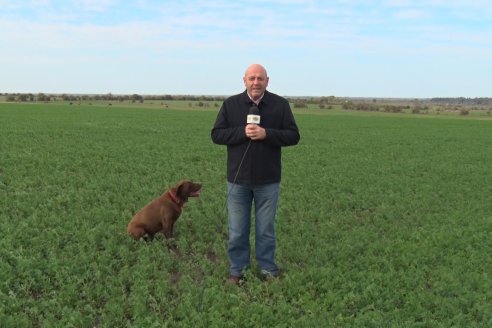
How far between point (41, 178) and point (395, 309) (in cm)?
956

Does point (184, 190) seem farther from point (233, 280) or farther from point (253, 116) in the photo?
point (253, 116)

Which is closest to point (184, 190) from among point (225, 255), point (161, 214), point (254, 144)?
point (161, 214)

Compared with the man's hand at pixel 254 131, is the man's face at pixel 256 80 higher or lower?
higher

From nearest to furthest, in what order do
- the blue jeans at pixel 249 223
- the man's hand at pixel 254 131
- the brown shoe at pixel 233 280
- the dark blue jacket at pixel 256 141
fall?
the man's hand at pixel 254 131
the dark blue jacket at pixel 256 141
the blue jeans at pixel 249 223
the brown shoe at pixel 233 280

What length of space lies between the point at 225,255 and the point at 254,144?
2.21 meters

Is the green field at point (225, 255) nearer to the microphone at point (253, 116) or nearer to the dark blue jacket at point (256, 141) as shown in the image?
the dark blue jacket at point (256, 141)

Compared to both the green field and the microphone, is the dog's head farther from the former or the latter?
the microphone

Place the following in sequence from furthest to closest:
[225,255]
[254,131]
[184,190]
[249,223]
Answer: [184,190] → [225,255] → [249,223] → [254,131]

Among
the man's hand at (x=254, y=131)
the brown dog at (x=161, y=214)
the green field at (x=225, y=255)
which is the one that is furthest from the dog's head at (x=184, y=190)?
the man's hand at (x=254, y=131)

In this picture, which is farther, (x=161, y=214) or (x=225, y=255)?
(x=161, y=214)

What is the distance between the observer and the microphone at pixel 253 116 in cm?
516

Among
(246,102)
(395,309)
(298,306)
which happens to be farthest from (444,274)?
(246,102)

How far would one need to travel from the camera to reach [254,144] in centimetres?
545

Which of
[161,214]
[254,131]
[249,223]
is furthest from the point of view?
[161,214]
